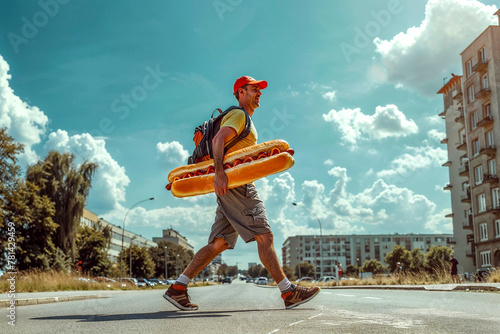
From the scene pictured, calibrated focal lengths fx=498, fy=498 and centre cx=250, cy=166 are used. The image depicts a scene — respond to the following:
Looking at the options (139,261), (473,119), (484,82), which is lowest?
(139,261)

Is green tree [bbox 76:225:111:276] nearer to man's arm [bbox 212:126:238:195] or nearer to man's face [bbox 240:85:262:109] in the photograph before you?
man's face [bbox 240:85:262:109]

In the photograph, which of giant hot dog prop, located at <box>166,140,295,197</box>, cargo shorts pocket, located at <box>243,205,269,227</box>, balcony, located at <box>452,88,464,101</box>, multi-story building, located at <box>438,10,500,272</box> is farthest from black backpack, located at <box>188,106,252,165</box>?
balcony, located at <box>452,88,464,101</box>

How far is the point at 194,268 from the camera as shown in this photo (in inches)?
206

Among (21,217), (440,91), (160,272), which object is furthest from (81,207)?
(160,272)

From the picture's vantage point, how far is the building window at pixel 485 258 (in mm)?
45188

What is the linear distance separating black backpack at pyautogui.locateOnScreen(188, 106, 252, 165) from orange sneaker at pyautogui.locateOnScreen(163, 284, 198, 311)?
4.38 feet

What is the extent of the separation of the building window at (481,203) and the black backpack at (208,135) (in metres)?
47.7

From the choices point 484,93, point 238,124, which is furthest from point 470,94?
point 238,124

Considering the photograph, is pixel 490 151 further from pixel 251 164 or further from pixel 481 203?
pixel 251 164

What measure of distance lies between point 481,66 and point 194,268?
47.4 m

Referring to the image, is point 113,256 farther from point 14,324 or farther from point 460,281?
point 14,324

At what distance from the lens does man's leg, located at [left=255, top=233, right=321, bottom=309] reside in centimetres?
495

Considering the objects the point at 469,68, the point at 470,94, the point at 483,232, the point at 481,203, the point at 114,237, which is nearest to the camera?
the point at 483,232

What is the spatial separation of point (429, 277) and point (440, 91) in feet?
153
